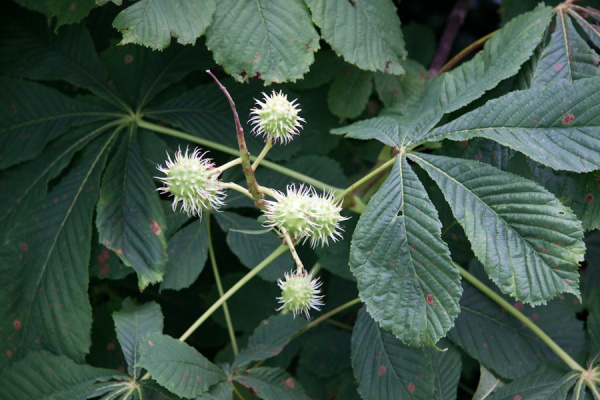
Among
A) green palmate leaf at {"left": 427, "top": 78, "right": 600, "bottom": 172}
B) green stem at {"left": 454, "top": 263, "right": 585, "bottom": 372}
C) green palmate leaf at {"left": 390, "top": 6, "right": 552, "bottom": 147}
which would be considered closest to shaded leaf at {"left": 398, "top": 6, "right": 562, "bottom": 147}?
green palmate leaf at {"left": 390, "top": 6, "right": 552, "bottom": 147}

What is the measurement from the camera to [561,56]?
5.31 feet

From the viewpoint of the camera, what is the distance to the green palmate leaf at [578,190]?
1469mm

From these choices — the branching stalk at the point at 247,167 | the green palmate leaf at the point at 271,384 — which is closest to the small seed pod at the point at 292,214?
the branching stalk at the point at 247,167

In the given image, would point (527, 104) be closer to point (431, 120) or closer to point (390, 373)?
point (431, 120)

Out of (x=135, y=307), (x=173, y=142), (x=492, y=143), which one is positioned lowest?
(x=135, y=307)

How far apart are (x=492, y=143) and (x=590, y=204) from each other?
1.08 ft

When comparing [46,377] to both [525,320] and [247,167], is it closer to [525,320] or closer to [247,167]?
[247,167]

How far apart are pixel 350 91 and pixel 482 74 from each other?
25.2 inches

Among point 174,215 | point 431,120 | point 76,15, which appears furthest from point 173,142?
point 431,120

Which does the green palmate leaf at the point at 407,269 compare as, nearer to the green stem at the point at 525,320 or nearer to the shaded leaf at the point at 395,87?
the green stem at the point at 525,320

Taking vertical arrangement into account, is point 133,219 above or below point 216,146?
below

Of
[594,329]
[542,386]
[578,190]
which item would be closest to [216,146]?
[578,190]

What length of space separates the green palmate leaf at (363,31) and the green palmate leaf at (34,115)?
3.10ft

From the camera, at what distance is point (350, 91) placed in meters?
2.18
